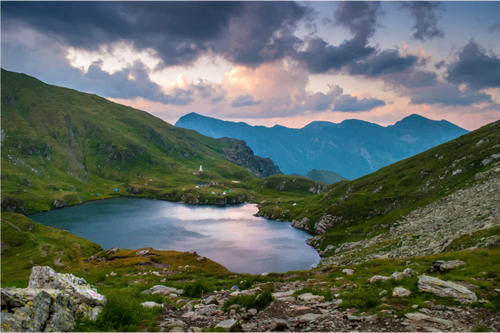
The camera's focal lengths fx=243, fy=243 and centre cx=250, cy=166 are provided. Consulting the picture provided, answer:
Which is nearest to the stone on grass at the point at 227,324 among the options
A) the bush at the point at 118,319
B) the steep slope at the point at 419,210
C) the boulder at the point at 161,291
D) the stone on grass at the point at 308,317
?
the stone on grass at the point at 308,317

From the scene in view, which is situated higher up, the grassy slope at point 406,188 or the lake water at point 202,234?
the grassy slope at point 406,188

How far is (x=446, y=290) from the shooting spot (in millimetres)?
12438

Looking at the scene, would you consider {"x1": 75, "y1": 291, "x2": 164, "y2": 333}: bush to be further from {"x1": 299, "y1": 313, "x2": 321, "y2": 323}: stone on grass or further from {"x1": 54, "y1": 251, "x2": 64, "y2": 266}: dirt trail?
{"x1": 54, "y1": 251, "x2": 64, "y2": 266}: dirt trail

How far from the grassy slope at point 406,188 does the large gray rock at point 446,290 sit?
237 feet

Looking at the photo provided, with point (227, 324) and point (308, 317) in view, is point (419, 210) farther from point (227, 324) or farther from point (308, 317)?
point (227, 324)

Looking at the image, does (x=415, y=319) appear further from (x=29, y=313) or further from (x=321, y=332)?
(x=29, y=313)

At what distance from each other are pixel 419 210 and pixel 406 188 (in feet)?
116

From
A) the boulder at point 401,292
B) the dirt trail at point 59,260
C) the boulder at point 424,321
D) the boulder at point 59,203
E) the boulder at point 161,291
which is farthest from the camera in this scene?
the boulder at point 59,203

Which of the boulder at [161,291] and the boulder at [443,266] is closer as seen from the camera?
the boulder at [443,266]

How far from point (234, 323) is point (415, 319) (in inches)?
301

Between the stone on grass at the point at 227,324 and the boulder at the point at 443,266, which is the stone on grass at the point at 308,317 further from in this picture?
the boulder at the point at 443,266

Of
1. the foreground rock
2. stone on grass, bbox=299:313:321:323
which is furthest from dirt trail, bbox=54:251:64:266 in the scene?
stone on grass, bbox=299:313:321:323

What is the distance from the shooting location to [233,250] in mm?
97750

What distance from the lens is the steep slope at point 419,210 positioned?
42.3 metres
